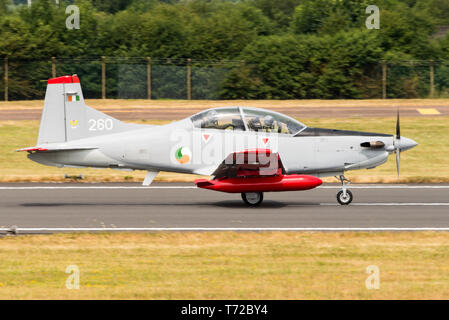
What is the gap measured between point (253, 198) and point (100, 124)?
3700 mm

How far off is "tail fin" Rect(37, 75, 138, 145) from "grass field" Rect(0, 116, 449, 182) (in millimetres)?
4473

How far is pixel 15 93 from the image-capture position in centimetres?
4056

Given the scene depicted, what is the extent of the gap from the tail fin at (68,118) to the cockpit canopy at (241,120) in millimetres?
1887

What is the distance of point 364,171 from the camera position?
2192 centimetres

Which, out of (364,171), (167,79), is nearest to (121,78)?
(167,79)

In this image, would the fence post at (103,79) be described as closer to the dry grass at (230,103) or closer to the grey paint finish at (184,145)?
the dry grass at (230,103)

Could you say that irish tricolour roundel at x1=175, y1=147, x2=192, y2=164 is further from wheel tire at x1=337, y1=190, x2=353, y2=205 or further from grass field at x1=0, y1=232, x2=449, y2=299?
wheel tire at x1=337, y1=190, x2=353, y2=205

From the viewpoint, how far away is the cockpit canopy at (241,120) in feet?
50.9

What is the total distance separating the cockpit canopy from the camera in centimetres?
1550

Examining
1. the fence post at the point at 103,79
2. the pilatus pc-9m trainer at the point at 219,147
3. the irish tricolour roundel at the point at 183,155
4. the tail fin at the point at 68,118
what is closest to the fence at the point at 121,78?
the fence post at the point at 103,79

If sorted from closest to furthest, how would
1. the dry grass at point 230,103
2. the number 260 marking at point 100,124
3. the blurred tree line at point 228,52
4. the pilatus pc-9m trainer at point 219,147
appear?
1. the pilatus pc-9m trainer at point 219,147
2. the number 260 marking at point 100,124
3. the dry grass at point 230,103
4. the blurred tree line at point 228,52

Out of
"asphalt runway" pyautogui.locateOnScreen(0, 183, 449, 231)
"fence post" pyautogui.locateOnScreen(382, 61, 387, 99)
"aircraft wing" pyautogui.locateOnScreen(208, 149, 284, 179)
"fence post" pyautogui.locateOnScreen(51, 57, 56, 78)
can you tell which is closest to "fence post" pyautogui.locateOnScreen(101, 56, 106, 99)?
"fence post" pyautogui.locateOnScreen(51, 57, 56, 78)

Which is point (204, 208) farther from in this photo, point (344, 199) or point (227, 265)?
point (227, 265)

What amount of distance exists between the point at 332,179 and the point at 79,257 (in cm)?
1046
